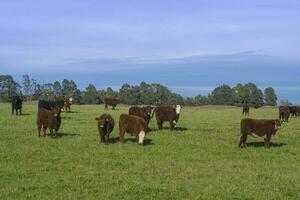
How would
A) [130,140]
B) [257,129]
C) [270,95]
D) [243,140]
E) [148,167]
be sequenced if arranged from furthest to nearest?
[270,95], [130,140], [257,129], [243,140], [148,167]

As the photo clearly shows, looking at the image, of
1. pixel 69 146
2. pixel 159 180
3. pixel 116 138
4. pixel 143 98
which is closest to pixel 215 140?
pixel 116 138

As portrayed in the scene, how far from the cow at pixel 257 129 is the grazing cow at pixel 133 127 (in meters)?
4.33

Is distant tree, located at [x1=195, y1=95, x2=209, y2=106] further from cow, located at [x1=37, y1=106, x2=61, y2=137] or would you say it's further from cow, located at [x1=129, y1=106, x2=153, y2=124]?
cow, located at [x1=37, y1=106, x2=61, y2=137]

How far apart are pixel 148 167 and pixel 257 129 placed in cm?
843

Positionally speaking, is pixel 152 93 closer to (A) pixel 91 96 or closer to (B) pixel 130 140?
(A) pixel 91 96

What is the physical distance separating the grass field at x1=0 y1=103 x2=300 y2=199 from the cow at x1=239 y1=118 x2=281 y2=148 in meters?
0.48

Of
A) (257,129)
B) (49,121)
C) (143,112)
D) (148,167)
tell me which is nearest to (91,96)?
(143,112)

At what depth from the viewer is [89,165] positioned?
18.0 meters

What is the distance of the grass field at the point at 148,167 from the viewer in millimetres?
13922

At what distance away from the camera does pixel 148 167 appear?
17797 mm

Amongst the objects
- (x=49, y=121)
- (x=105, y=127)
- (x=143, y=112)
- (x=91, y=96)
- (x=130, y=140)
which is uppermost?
(x=91, y=96)

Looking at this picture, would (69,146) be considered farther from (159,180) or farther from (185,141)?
(159,180)

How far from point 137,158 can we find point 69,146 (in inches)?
153

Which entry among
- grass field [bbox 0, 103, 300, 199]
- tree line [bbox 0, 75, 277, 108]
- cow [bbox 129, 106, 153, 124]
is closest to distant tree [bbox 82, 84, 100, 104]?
tree line [bbox 0, 75, 277, 108]
